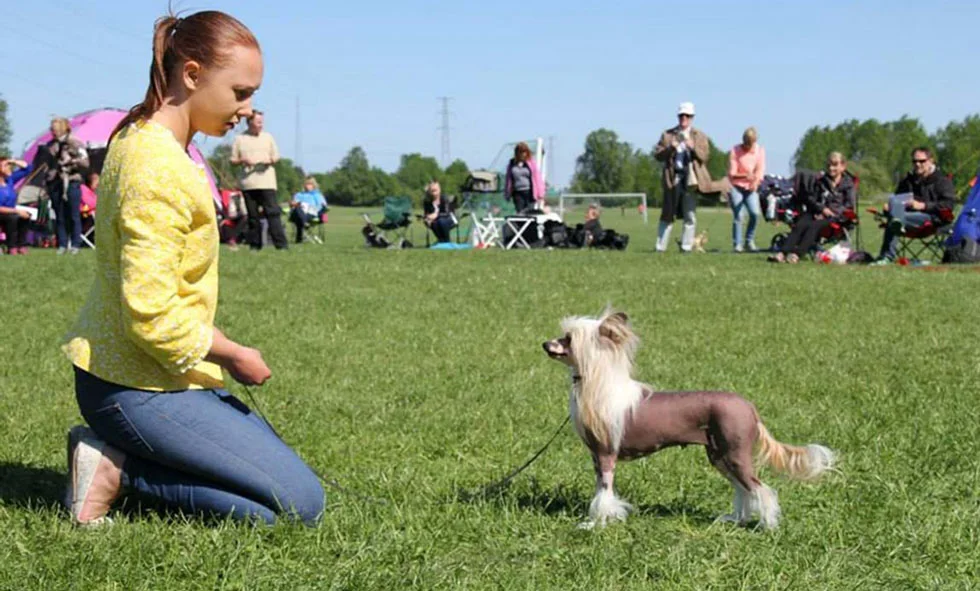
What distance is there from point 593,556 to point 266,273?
9.63 metres

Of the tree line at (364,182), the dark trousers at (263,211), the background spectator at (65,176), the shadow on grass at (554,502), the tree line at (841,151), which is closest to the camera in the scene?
the shadow on grass at (554,502)

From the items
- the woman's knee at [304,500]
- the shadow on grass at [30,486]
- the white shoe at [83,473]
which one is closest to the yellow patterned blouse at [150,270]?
the white shoe at [83,473]

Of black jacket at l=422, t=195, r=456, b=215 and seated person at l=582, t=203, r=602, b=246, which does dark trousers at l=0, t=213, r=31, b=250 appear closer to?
black jacket at l=422, t=195, r=456, b=215

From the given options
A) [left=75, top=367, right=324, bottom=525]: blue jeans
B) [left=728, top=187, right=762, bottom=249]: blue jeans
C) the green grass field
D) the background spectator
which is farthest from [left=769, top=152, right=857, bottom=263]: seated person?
[left=75, top=367, right=324, bottom=525]: blue jeans

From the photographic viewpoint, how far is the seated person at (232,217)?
64.6 feet

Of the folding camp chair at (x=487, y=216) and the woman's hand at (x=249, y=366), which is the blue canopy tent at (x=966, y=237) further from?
the woman's hand at (x=249, y=366)

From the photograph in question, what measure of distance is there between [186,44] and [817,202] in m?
14.6

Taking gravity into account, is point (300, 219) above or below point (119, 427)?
below

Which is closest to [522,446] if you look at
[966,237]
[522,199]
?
[966,237]

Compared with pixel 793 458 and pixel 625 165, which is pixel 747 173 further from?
pixel 625 165

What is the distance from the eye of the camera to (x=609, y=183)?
4798 inches

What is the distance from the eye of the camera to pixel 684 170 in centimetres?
1839

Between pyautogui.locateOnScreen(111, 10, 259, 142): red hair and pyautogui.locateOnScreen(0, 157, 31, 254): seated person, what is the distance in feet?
49.0

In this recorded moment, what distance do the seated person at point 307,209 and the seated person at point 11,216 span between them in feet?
24.3
